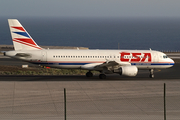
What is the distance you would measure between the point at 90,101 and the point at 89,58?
14035 millimetres

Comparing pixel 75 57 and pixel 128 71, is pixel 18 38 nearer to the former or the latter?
pixel 75 57

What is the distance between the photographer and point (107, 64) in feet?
114

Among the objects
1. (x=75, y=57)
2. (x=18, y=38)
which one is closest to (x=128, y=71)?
(x=75, y=57)

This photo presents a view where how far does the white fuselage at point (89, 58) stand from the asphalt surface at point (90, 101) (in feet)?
24.4

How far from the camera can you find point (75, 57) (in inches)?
1389

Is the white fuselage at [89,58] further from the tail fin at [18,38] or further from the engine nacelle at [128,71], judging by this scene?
the engine nacelle at [128,71]

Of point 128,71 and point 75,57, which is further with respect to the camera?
point 75,57

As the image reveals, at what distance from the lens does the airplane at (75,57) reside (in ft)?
113

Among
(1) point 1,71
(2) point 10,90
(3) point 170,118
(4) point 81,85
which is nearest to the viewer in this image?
(3) point 170,118

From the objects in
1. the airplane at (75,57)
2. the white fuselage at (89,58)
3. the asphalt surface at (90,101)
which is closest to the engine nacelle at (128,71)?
the airplane at (75,57)

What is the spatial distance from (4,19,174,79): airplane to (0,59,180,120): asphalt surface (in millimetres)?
7126

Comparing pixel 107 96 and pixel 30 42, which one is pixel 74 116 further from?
pixel 30 42

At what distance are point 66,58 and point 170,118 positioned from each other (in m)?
18.9

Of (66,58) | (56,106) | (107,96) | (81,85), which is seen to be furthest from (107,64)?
A: (56,106)
